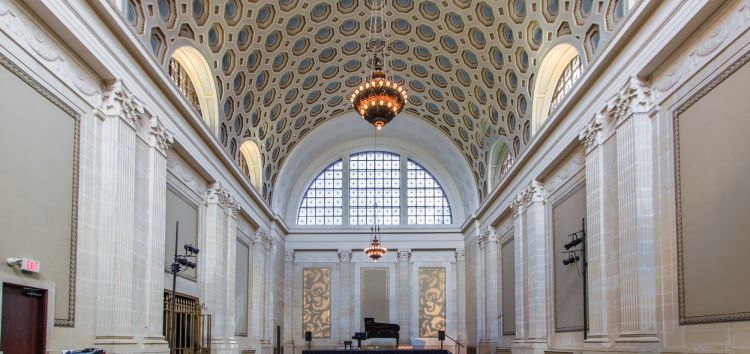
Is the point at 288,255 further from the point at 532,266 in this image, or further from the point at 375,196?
the point at 532,266

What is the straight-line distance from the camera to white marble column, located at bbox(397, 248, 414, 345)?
1200 inches

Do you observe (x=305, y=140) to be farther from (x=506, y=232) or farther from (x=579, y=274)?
(x=579, y=274)

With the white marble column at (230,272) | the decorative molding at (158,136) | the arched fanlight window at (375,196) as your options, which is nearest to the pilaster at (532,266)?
the white marble column at (230,272)

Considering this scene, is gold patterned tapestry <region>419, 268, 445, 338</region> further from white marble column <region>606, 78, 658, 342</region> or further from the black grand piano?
white marble column <region>606, 78, 658, 342</region>

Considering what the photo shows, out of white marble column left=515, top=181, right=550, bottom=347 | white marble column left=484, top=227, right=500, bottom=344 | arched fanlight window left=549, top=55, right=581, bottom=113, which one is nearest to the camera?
arched fanlight window left=549, top=55, right=581, bottom=113

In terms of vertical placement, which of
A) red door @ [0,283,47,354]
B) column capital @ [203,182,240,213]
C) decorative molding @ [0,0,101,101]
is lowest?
red door @ [0,283,47,354]

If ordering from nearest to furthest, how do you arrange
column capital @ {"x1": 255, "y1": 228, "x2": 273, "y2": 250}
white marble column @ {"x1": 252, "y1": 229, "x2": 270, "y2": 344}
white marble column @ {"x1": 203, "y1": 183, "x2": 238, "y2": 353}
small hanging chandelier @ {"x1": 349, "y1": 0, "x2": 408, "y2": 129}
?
small hanging chandelier @ {"x1": 349, "y1": 0, "x2": 408, "y2": 129} < white marble column @ {"x1": 203, "y1": 183, "x2": 238, "y2": 353} < white marble column @ {"x1": 252, "y1": 229, "x2": 270, "y2": 344} < column capital @ {"x1": 255, "y1": 228, "x2": 273, "y2": 250}

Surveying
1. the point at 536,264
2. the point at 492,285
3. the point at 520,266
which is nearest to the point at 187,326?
the point at 536,264

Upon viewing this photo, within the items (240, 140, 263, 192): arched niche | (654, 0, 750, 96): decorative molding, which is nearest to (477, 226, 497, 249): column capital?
(240, 140, 263, 192): arched niche

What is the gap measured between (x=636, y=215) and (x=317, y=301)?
69.5 ft

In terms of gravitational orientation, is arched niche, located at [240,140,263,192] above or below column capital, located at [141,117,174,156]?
above

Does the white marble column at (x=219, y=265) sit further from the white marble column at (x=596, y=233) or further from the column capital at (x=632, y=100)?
→ the column capital at (x=632, y=100)

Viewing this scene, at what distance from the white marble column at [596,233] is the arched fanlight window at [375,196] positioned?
701 inches

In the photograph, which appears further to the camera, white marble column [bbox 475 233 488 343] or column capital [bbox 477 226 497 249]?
white marble column [bbox 475 233 488 343]
